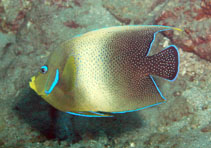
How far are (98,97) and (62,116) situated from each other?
1.79 metres

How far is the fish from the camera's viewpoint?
144cm

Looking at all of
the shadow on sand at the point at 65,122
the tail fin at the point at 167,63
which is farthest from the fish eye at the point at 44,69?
the shadow on sand at the point at 65,122

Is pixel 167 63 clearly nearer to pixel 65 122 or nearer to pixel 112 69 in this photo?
pixel 112 69

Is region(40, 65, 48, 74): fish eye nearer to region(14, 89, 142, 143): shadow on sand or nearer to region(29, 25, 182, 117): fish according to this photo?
region(29, 25, 182, 117): fish

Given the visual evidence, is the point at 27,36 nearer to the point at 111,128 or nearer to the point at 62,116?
the point at 62,116

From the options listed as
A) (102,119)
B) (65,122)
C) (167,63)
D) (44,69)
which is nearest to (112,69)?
(167,63)

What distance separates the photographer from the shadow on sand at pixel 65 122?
9.31ft

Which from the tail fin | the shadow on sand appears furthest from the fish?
the shadow on sand

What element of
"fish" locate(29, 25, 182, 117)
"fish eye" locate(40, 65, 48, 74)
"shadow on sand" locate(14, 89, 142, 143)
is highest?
"fish" locate(29, 25, 182, 117)

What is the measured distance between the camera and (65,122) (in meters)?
3.01

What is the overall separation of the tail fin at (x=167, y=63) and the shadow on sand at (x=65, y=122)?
5.29 ft

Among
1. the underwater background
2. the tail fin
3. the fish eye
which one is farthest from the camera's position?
the underwater background

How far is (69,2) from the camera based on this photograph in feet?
12.6

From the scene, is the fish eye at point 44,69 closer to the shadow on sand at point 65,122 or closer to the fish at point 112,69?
the fish at point 112,69
